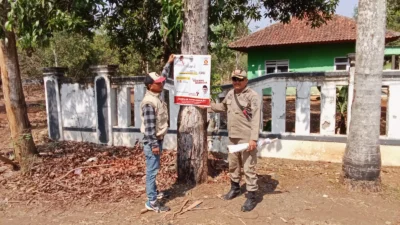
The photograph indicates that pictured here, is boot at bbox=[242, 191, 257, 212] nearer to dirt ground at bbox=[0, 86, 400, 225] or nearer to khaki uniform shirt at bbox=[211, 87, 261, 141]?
dirt ground at bbox=[0, 86, 400, 225]

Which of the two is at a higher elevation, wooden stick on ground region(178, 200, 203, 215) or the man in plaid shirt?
the man in plaid shirt

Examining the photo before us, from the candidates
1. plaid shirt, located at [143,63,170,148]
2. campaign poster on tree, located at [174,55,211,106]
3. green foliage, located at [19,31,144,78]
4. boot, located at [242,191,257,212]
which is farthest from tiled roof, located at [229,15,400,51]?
plaid shirt, located at [143,63,170,148]

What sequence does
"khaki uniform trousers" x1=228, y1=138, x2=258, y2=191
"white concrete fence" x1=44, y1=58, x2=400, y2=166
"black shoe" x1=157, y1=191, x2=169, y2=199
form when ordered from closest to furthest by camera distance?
"khaki uniform trousers" x1=228, y1=138, x2=258, y2=191 < "black shoe" x1=157, y1=191, x2=169, y2=199 < "white concrete fence" x1=44, y1=58, x2=400, y2=166

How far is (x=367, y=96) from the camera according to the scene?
428 centimetres

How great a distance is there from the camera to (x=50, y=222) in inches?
150

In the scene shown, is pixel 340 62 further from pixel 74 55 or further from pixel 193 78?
pixel 193 78

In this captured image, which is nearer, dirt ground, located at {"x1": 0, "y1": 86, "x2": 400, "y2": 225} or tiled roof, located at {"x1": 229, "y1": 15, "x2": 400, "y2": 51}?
dirt ground, located at {"x1": 0, "y1": 86, "x2": 400, "y2": 225}

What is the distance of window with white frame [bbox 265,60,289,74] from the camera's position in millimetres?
17953

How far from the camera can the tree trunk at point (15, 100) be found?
546cm

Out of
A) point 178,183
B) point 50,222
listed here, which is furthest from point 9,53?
point 178,183

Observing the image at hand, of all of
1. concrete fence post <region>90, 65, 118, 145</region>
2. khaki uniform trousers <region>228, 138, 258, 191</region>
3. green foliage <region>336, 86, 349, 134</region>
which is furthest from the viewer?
concrete fence post <region>90, 65, 118, 145</region>

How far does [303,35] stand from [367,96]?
13.8m

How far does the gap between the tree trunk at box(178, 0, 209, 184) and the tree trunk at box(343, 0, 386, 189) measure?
1.91 meters

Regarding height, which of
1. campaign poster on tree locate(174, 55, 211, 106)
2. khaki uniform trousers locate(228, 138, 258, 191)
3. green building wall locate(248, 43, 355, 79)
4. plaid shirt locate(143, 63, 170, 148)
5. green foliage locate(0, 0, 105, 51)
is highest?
green building wall locate(248, 43, 355, 79)
